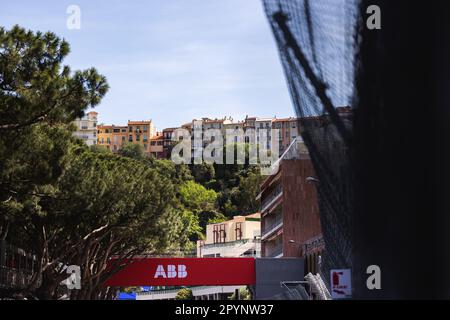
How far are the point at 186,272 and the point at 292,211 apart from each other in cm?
1072

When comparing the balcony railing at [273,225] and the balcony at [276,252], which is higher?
the balcony railing at [273,225]

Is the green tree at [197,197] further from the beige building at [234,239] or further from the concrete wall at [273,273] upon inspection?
the concrete wall at [273,273]

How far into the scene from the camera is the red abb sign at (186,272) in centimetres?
6775

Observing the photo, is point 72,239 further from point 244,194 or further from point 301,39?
point 244,194

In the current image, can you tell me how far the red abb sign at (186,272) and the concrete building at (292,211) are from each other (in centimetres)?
469

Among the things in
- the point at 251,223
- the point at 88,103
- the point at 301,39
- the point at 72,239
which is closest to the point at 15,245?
the point at 72,239

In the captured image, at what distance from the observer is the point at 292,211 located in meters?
73.2

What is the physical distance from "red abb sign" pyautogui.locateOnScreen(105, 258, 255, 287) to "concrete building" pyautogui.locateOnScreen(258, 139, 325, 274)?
4690mm

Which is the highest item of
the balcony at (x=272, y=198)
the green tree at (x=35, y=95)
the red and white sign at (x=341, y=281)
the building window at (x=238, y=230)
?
the green tree at (x=35, y=95)

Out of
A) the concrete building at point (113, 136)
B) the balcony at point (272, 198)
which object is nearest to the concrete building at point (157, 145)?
the concrete building at point (113, 136)

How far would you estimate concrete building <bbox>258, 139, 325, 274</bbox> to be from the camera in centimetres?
6084

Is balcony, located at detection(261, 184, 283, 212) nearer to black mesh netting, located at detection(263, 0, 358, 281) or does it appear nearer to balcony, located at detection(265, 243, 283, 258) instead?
balcony, located at detection(265, 243, 283, 258)
